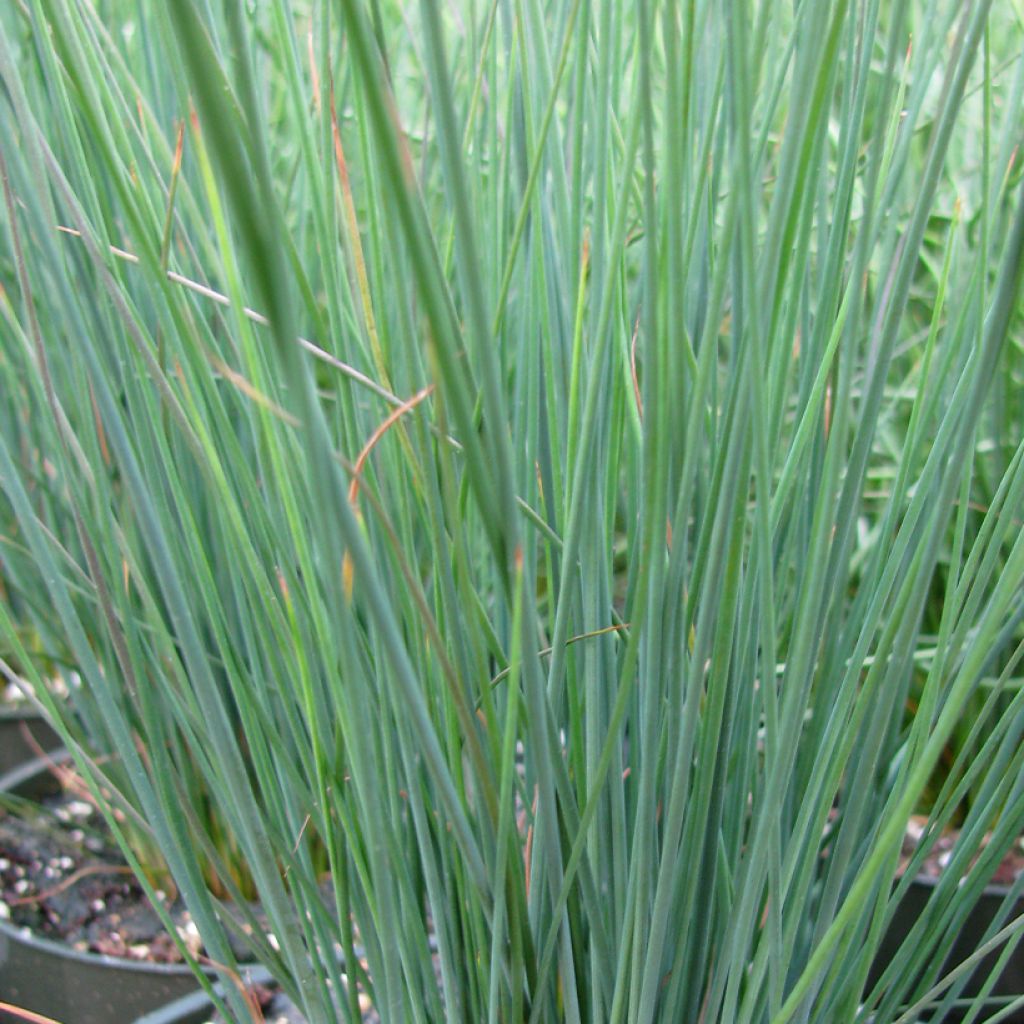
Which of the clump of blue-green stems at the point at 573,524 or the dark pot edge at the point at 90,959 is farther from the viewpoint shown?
the dark pot edge at the point at 90,959

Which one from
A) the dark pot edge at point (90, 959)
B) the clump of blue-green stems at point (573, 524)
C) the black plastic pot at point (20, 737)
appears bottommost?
the black plastic pot at point (20, 737)

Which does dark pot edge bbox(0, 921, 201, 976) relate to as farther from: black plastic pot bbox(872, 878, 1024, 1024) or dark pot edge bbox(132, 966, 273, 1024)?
black plastic pot bbox(872, 878, 1024, 1024)

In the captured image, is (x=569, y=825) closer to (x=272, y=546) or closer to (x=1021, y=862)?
(x=272, y=546)

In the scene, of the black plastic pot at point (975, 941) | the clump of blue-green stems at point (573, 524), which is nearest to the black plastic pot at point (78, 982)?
the clump of blue-green stems at point (573, 524)

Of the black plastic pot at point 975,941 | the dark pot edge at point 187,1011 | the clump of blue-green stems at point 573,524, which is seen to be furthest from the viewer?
the black plastic pot at point 975,941

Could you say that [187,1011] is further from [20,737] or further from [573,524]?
[20,737]

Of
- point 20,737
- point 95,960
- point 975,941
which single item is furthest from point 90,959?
point 975,941

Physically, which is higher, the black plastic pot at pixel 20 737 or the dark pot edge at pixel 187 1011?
the dark pot edge at pixel 187 1011

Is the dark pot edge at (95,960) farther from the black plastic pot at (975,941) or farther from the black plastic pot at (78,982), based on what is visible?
the black plastic pot at (975,941)
